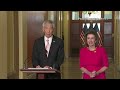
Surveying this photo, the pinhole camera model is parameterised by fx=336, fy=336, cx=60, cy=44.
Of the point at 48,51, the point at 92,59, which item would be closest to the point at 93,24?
the point at 48,51

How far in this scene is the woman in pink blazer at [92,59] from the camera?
3.11 m

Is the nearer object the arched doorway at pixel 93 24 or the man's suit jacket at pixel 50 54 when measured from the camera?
the man's suit jacket at pixel 50 54

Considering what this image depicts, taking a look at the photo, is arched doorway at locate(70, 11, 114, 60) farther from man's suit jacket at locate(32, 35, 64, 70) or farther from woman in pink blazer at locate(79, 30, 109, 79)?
woman in pink blazer at locate(79, 30, 109, 79)

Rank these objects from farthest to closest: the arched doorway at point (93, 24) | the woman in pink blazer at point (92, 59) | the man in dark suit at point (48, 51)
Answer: the arched doorway at point (93, 24), the man in dark suit at point (48, 51), the woman in pink blazer at point (92, 59)

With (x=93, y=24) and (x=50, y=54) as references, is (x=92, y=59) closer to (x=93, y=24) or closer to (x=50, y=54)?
(x=50, y=54)

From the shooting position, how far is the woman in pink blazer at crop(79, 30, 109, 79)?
122 inches

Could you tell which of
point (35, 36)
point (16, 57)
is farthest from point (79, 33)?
point (16, 57)

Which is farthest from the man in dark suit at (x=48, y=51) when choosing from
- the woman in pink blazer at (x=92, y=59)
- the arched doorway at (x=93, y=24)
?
the arched doorway at (x=93, y=24)

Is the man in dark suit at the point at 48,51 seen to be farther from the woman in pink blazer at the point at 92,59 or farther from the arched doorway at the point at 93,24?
the arched doorway at the point at 93,24

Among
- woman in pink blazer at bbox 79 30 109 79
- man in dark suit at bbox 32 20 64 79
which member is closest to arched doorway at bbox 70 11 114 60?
man in dark suit at bbox 32 20 64 79

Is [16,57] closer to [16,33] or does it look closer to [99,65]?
[16,33]
